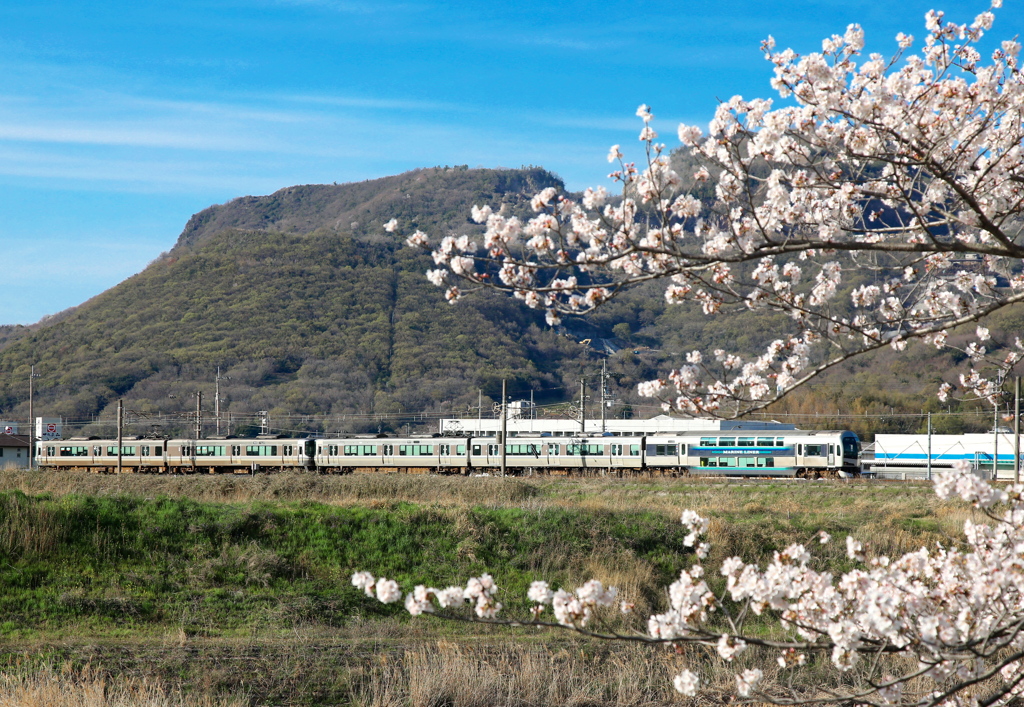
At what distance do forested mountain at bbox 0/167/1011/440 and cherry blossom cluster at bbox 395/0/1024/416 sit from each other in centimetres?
5289

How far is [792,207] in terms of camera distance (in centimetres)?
529

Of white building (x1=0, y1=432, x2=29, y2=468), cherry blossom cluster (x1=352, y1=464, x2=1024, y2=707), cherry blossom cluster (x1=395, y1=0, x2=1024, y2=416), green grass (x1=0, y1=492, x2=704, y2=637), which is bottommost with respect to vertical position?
white building (x1=0, y1=432, x2=29, y2=468)

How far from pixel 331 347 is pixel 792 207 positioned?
9012cm

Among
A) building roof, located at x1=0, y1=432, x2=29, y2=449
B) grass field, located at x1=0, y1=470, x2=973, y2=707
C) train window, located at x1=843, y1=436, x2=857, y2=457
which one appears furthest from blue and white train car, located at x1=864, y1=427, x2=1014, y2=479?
building roof, located at x1=0, y1=432, x2=29, y2=449

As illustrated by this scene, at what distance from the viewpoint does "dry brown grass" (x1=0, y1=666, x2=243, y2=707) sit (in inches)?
306

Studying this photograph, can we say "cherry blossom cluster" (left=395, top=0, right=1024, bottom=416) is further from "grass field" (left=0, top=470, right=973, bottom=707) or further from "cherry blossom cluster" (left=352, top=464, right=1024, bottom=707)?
"grass field" (left=0, top=470, right=973, bottom=707)

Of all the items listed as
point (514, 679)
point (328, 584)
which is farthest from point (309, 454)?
point (514, 679)

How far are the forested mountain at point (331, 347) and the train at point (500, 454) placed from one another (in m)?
16.9

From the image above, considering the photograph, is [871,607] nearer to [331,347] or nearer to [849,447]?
[849,447]

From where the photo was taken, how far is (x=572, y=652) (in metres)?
10.7

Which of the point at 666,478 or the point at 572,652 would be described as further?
the point at 666,478

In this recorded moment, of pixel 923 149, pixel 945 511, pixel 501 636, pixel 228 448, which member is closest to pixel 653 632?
pixel 923 149

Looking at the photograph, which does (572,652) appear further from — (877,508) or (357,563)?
(877,508)

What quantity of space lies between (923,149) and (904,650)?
8.34 feet
